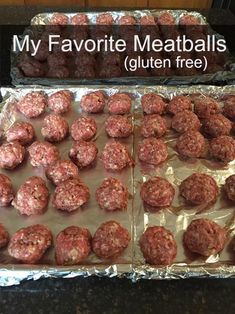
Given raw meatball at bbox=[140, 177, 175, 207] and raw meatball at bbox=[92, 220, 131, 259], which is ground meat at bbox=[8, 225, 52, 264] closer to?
raw meatball at bbox=[92, 220, 131, 259]

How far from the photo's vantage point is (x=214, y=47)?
89.4 inches

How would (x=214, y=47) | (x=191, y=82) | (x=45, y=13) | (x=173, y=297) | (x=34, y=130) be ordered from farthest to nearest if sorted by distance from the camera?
(x=45, y=13)
(x=214, y=47)
(x=191, y=82)
(x=34, y=130)
(x=173, y=297)

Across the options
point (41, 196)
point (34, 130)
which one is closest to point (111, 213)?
point (41, 196)

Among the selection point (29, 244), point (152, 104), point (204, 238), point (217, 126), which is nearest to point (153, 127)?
point (152, 104)

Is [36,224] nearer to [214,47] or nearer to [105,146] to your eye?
[105,146]

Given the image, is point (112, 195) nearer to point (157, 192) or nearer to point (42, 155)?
point (157, 192)

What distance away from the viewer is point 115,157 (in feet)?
5.36

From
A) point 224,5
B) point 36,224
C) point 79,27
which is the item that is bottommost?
point 36,224

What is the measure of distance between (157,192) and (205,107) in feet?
1.86

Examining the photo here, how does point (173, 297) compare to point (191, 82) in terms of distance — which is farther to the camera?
point (191, 82)

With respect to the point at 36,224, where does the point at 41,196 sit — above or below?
above

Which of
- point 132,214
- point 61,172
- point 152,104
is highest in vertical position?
point 152,104

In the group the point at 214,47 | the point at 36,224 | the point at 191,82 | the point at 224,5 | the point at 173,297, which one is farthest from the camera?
the point at 224,5

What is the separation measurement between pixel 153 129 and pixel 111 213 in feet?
1.48
